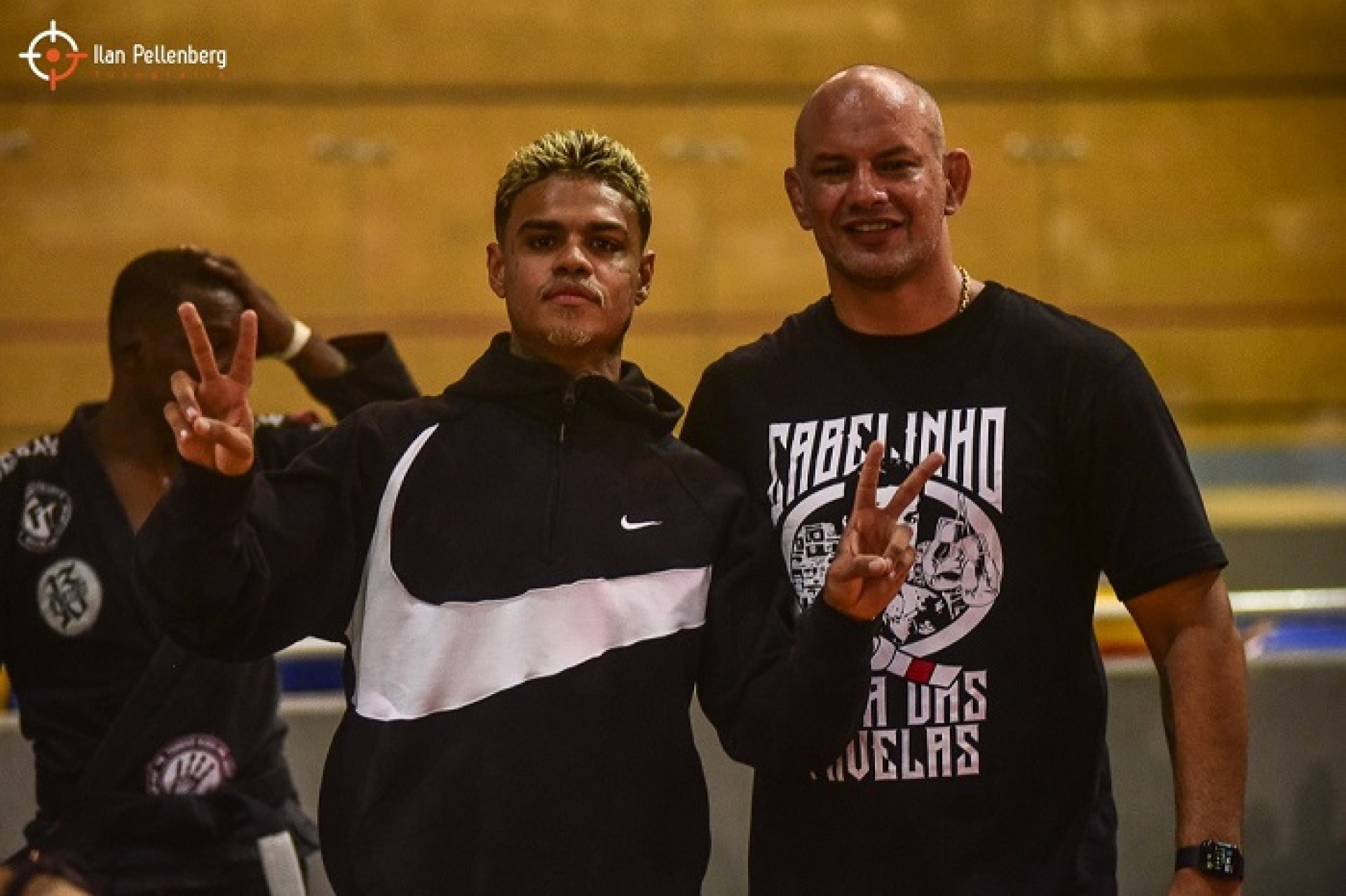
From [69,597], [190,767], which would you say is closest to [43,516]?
[69,597]

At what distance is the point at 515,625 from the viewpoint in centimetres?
178

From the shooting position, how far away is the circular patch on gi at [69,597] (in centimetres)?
237

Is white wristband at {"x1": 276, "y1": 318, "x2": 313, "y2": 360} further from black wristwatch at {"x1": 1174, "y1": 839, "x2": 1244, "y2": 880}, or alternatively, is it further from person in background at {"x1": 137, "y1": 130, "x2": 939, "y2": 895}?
black wristwatch at {"x1": 1174, "y1": 839, "x2": 1244, "y2": 880}

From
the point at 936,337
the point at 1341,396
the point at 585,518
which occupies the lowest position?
the point at 585,518

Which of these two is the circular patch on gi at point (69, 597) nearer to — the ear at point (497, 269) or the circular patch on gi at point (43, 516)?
the circular patch on gi at point (43, 516)

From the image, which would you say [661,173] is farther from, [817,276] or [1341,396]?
[1341,396]

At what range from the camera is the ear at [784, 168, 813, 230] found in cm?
205

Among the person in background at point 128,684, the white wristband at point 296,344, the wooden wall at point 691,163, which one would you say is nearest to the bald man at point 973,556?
the person in background at point 128,684

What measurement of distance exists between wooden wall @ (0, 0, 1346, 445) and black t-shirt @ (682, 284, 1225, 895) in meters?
4.38

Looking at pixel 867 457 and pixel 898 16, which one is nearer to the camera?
pixel 867 457

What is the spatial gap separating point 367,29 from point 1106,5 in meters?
2.81

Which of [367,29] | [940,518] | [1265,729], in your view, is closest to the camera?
[940,518]

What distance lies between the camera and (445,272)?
6.26 metres

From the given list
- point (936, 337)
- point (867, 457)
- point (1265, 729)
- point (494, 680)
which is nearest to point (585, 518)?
point (494, 680)
